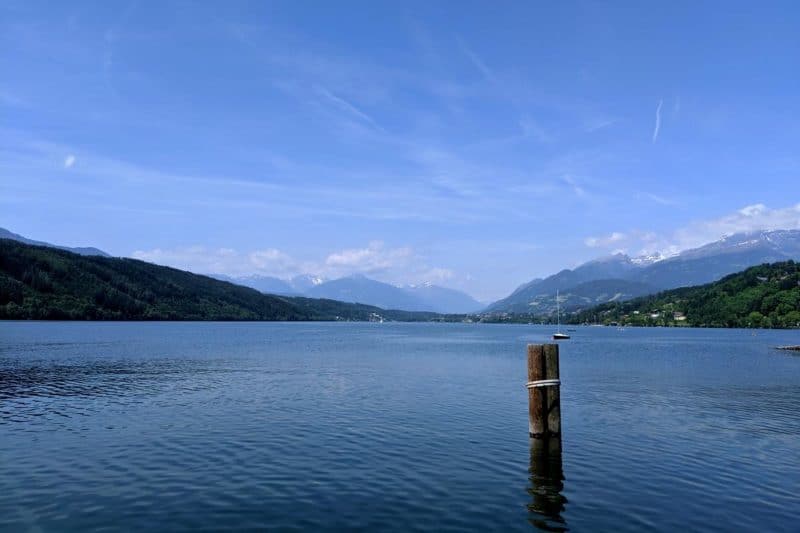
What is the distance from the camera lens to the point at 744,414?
1670 inches

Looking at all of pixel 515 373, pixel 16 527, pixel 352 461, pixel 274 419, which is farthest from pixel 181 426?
pixel 515 373

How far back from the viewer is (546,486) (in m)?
22.9

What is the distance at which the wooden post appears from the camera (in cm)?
2723

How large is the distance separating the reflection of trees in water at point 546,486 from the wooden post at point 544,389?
Answer: 2.42 ft

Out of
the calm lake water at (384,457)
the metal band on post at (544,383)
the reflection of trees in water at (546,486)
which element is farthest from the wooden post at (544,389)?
the calm lake water at (384,457)

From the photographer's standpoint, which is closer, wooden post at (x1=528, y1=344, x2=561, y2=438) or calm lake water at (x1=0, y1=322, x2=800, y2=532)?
calm lake water at (x1=0, y1=322, x2=800, y2=532)

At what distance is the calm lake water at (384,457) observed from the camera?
19516mm

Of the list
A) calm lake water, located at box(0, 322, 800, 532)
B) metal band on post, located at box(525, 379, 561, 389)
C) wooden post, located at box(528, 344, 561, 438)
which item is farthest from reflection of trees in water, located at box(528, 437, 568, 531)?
metal band on post, located at box(525, 379, 561, 389)

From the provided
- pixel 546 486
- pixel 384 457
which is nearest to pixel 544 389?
pixel 546 486

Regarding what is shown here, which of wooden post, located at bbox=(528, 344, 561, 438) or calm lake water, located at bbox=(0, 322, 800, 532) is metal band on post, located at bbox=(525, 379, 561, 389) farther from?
calm lake water, located at bbox=(0, 322, 800, 532)

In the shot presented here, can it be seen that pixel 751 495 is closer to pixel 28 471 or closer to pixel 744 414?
pixel 744 414

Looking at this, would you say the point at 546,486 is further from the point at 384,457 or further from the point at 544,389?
the point at 384,457

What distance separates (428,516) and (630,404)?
33.1 m

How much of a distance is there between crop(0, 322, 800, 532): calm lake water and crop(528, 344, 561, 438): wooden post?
1873 mm
